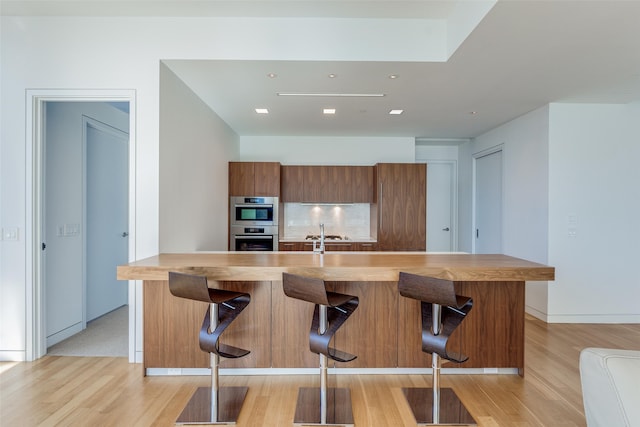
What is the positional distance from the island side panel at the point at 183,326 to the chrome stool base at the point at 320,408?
457 mm

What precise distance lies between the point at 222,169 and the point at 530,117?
416 cm

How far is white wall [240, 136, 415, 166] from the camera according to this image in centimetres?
598

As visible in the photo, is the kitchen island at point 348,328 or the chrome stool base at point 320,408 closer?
the chrome stool base at point 320,408

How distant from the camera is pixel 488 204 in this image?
564 centimetres

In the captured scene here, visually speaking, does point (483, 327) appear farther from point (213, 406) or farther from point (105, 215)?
point (105, 215)

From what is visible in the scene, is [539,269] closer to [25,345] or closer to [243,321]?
[243,321]

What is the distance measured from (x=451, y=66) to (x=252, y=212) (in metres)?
3.46

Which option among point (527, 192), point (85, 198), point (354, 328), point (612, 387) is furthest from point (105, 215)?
point (527, 192)

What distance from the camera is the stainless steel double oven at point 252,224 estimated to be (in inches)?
210

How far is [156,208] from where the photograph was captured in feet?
9.70

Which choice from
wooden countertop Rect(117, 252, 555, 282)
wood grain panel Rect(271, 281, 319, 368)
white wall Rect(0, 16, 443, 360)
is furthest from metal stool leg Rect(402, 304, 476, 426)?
white wall Rect(0, 16, 443, 360)

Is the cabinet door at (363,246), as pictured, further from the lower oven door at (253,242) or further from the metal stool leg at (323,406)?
the metal stool leg at (323,406)

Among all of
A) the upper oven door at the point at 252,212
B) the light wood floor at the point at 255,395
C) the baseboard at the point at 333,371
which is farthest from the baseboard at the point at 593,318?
the upper oven door at the point at 252,212

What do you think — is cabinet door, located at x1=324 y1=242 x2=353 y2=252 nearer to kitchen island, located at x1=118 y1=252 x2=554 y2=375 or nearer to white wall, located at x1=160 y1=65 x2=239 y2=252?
white wall, located at x1=160 y1=65 x2=239 y2=252
